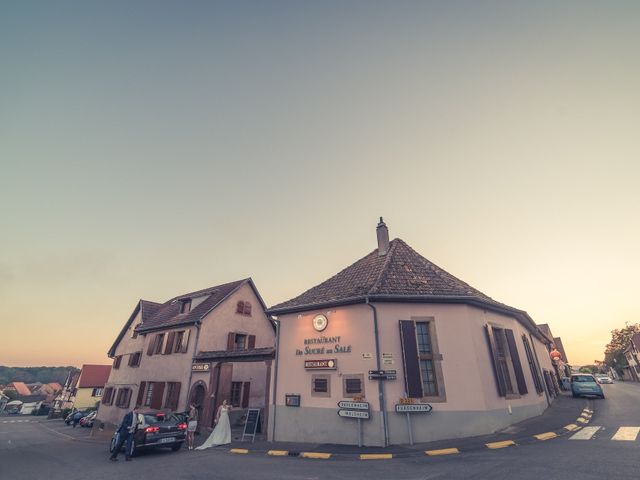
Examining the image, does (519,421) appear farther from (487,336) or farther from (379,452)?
(379,452)

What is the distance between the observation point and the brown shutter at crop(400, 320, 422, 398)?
438 inches

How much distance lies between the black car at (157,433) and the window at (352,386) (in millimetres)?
7309

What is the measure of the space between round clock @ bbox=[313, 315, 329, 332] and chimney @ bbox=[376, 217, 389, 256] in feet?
15.9

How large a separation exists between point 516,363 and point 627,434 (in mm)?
4644

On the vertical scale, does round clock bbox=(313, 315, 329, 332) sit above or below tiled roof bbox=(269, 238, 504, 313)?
below

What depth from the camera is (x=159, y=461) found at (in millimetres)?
10797

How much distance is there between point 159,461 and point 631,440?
14.8m

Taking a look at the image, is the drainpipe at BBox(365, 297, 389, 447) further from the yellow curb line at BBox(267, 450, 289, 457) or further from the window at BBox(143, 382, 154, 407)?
the window at BBox(143, 382, 154, 407)

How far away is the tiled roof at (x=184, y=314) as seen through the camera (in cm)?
2266

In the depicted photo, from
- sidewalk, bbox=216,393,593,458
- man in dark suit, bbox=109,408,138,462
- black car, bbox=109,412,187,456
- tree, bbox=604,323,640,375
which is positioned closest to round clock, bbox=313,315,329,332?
sidewalk, bbox=216,393,593,458

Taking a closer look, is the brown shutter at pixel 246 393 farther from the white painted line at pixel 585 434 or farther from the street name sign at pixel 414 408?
the white painted line at pixel 585 434

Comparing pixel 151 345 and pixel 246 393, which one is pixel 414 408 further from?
pixel 151 345

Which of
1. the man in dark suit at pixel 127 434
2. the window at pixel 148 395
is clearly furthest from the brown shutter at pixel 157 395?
the man in dark suit at pixel 127 434

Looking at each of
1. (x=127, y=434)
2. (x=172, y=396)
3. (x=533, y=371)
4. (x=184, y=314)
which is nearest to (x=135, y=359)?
(x=184, y=314)
